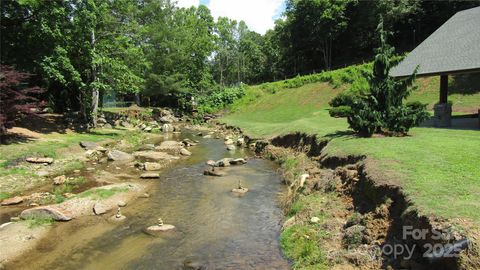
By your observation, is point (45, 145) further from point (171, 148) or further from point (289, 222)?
point (289, 222)

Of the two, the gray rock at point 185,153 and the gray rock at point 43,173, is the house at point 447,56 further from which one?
the gray rock at point 43,173

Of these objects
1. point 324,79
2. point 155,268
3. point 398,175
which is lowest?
point 155,268

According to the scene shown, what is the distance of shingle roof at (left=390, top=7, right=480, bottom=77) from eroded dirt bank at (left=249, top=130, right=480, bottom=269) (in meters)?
9.83

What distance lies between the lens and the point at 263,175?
18250 mm

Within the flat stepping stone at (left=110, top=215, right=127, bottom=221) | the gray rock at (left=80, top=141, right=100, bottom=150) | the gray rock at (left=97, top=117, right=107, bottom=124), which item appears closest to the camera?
the flat stepping stone at (left=110, top=215, right=127, bottom=221)

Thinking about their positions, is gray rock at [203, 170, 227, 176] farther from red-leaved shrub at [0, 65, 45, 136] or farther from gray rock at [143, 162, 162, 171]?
red-leaved shrub at [0, 65, 45, 136]

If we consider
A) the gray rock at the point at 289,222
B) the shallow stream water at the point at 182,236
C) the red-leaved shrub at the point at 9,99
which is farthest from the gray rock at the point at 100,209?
the red-leaved shrub at the point at 9,99

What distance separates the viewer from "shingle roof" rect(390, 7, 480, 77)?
2042cm

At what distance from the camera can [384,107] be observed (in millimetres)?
17688

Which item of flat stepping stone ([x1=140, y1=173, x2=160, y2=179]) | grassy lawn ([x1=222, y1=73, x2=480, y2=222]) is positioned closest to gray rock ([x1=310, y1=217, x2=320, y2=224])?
grassy lawn ([x1=222, y1=73, x2=480, y2=222])

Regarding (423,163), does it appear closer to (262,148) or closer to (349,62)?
(262,148)

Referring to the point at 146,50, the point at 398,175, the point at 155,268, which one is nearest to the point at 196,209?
the point at 155,268

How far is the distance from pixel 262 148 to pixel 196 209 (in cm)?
1175

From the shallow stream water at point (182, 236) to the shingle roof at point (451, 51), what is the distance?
39.3 feet
